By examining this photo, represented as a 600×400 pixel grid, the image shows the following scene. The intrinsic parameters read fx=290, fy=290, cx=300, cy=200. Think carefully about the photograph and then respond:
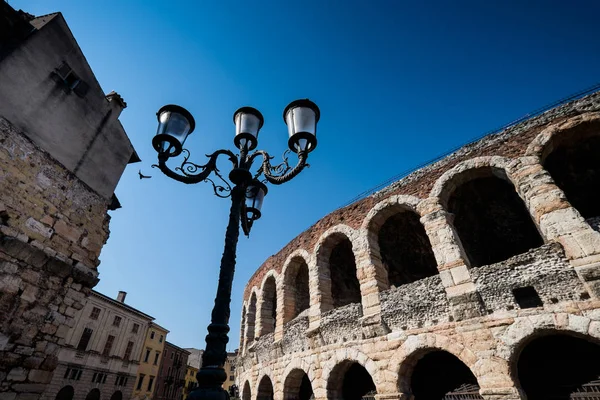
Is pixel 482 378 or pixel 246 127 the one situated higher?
pixel 246 127

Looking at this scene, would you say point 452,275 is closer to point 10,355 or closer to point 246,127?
point 246,127

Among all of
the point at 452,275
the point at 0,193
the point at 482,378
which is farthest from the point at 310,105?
the point at 482,378

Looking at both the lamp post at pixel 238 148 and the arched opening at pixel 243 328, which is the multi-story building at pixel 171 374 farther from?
the lamp post at pixel 238 148

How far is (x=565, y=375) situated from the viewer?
6.27 meters

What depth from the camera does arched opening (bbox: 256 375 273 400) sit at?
38.8 feet

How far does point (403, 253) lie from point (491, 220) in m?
3.42

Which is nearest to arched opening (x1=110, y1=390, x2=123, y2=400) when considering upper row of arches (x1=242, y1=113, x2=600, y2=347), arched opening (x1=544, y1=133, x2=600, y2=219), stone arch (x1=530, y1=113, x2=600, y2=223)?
upper row of arches (x1=242, y1=113, x2=600, y2=347)

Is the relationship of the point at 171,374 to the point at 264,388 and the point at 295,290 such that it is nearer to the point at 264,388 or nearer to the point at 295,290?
the point at 264,388

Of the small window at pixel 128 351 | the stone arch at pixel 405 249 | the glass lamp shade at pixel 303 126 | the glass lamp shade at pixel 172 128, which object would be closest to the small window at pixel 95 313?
the small window at pixel 128 351

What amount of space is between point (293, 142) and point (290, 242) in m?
9.76

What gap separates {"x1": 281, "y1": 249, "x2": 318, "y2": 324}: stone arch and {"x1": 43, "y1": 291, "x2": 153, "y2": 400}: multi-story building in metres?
16.7

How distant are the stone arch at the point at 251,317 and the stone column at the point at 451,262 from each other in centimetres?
1006

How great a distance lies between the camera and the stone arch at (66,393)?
18444 millimetres

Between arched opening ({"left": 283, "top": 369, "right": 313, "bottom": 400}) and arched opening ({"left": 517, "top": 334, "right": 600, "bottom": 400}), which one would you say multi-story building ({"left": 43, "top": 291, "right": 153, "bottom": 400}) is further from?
arched opening ({"left": 517, "top": 334, "right": 600, "bottom": 400})
